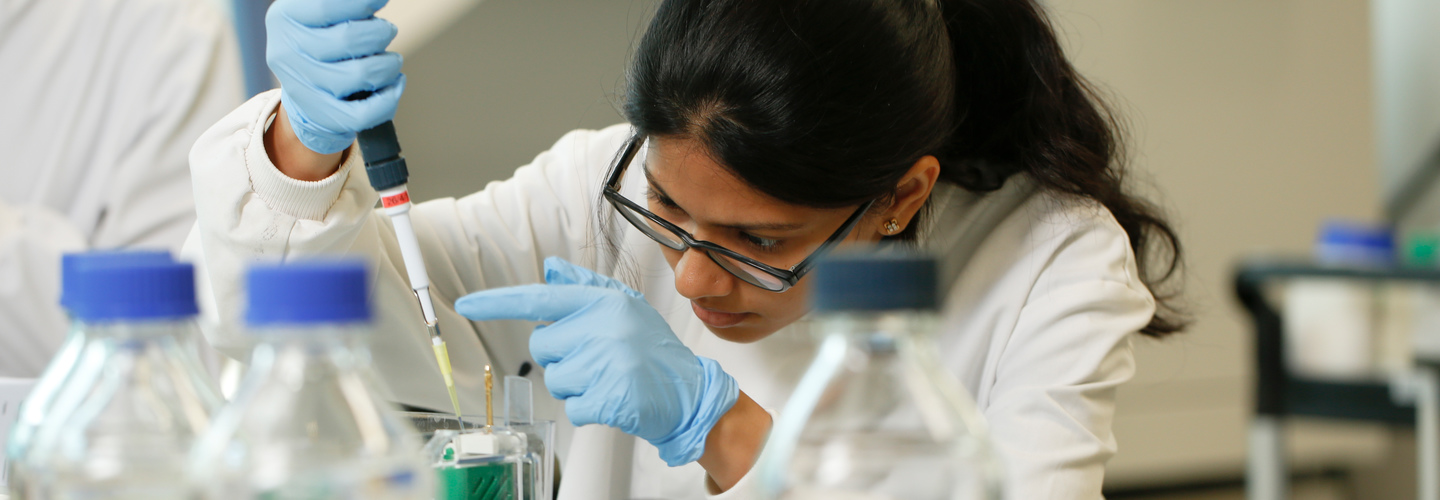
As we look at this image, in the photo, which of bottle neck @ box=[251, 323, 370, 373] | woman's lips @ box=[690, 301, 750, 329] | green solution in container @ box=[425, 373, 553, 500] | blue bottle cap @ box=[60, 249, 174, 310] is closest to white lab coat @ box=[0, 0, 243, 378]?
woman's lips @ box=[690, 301, 750, 329]

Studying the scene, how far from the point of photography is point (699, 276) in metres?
1.13

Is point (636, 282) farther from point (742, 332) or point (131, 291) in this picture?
point (131, 291)

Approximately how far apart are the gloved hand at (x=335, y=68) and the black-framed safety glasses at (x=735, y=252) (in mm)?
303

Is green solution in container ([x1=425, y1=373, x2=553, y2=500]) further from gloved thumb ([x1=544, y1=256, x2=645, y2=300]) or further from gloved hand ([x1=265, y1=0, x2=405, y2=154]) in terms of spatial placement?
gloved hand ([x1=265, y1=0, x2=405, y2=154])

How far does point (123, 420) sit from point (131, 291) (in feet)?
0.31

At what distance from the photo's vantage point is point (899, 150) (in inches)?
43.7

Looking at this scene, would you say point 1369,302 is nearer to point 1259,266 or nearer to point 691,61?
point 1259,266

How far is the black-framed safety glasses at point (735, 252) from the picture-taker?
1.12 metres

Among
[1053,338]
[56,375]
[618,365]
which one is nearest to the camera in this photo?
[56,375]

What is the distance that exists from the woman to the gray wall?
1.00 m

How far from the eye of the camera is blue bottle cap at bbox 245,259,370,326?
446 mm

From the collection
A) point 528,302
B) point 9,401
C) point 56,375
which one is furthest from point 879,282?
point 9,401

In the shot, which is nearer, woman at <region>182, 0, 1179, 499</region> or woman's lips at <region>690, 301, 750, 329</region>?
woman at <region>182, 0, 1179, 499</region>

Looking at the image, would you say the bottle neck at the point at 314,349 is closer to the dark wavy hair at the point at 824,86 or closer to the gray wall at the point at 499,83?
the dark wavy hair at the point at 824,86
